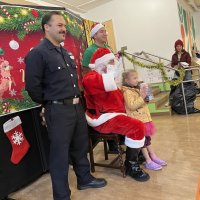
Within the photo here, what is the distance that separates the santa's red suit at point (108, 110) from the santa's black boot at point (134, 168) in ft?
0.39

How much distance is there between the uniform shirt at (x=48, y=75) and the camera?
1857mm

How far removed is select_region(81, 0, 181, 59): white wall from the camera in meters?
6.80

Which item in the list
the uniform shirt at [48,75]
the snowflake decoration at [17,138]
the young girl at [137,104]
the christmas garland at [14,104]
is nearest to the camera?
the uniform shirt at [48,75]

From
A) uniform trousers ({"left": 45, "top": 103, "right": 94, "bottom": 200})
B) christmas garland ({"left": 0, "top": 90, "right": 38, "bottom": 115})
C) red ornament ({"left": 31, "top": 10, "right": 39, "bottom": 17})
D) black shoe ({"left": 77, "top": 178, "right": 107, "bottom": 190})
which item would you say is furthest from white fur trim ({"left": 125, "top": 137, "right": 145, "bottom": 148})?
red ornament ({"left": 31, "top": 10, "right": 39, "bottom": 17})

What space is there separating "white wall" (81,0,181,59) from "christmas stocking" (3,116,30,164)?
5435 millimetres

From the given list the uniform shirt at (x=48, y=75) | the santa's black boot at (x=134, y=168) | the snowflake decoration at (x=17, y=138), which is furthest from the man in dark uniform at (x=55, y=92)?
the santa's black boot at (x=134, y=168)

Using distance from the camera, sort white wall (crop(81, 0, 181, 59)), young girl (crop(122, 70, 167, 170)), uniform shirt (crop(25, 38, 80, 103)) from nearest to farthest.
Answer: uniform shirt (crop(25, 38, 80, 103)) → young girl (crop(122, 70, 167, 170)) → white wall (crop(81, 0, 181, 59))

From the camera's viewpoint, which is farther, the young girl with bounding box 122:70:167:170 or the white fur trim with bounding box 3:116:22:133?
the young girl with bounding box 122:70:167:170

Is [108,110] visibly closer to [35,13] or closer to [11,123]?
[11,123]

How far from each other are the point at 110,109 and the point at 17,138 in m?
0.91

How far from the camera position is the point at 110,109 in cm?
236

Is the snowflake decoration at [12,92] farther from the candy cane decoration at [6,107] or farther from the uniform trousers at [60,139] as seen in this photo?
the uniform trousers at [60,139]

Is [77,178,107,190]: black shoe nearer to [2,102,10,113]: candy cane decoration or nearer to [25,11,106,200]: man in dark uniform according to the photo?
[25,11,106,200]: man in dark uniform

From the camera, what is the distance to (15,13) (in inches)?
89.2
